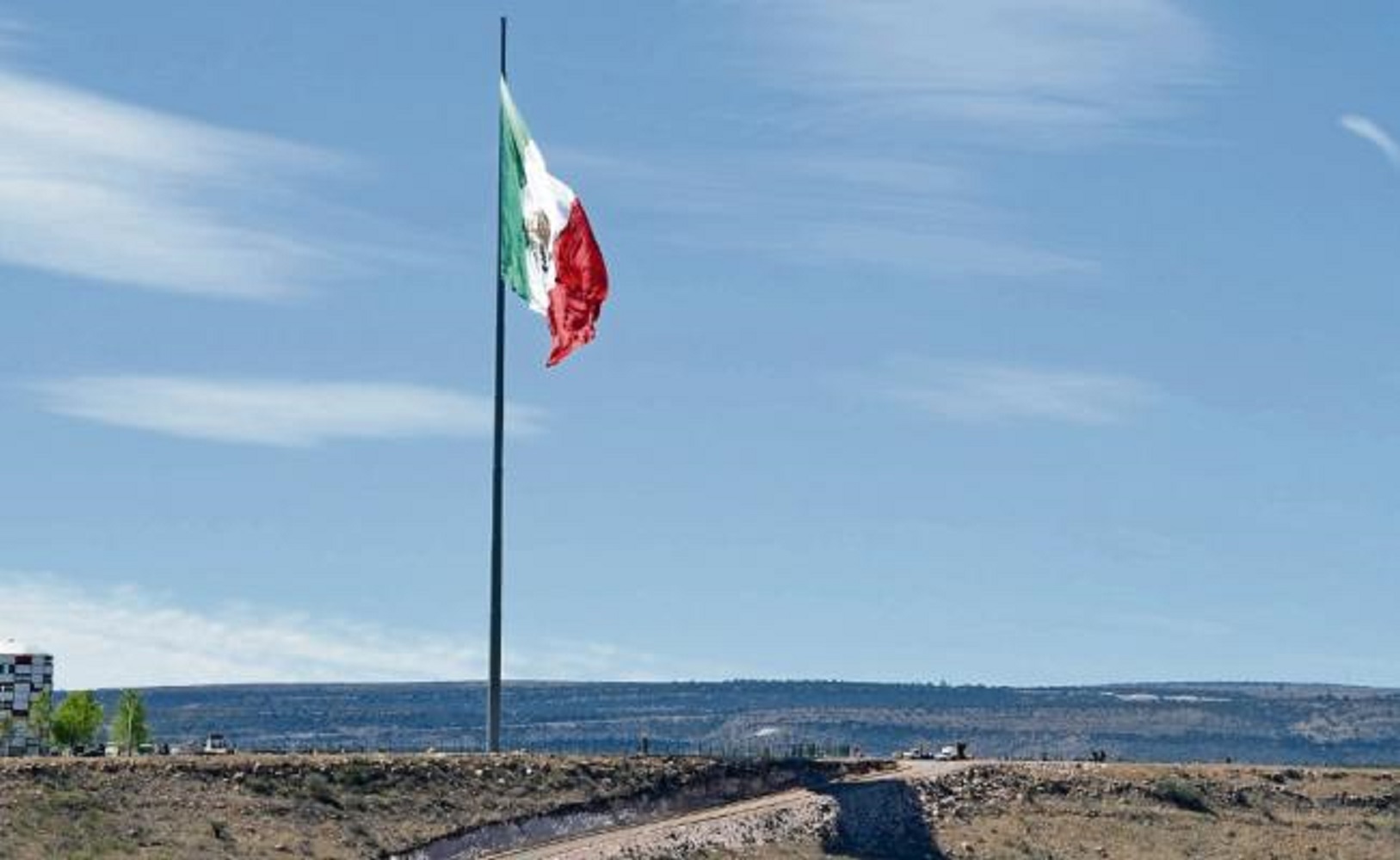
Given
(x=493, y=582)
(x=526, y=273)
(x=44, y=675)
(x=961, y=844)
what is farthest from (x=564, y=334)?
(x=44, y=675)

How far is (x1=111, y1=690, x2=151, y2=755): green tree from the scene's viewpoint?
137875 mm

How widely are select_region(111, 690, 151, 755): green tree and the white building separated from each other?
438 centimetres

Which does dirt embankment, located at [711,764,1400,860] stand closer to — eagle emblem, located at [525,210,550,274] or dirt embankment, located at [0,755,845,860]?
dirt embankment, located at [0,755,845,860]

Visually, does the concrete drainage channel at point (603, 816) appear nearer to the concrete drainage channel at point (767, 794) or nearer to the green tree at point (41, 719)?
the concrete drainage channel at point (767, 794)

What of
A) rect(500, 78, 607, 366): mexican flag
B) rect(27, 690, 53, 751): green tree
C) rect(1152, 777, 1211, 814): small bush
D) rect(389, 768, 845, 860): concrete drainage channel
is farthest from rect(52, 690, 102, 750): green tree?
rect(1152, 777, 1211, 814): small bush

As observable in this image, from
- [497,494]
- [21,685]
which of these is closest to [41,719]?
[21,685]

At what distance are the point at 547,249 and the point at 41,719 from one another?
43.9m

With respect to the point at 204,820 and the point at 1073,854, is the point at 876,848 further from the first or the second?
the point at 204,820

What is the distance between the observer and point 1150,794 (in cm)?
11762

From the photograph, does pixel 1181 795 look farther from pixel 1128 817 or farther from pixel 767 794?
pixel 767 794

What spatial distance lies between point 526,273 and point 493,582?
11084mm

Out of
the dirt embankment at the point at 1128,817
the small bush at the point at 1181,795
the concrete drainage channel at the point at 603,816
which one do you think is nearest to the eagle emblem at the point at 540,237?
the concrete drainage channel at the point at 603,816

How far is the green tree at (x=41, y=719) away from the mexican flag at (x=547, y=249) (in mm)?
40914

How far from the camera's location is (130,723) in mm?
137500
